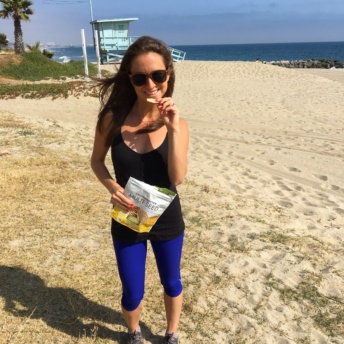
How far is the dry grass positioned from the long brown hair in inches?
66.2

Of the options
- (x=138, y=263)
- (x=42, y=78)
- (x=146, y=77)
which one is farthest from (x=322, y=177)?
(x=42, y=78)

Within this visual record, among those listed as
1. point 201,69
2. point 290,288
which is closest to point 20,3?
point 201,69

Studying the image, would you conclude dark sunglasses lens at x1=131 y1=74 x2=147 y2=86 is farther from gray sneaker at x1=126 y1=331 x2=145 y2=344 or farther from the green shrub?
the green shrub

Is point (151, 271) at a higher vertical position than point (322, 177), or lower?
higher

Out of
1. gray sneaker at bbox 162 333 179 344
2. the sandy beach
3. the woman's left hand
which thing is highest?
the woman's left hand

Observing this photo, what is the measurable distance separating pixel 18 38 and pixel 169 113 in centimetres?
2756

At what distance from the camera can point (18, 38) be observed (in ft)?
85.0

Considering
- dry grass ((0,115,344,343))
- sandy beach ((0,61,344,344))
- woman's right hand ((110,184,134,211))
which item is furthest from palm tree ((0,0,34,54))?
woman's right hand ((110,184,134,211))

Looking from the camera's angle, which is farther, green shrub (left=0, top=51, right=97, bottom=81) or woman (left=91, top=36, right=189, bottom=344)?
green shrub (left=0, top=51, right=97, bottom=81)

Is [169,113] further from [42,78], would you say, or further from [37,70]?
[37,70]

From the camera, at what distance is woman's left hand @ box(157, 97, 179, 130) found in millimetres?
2002

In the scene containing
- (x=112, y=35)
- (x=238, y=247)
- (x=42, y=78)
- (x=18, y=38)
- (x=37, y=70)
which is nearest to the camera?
(x=238, y=247)

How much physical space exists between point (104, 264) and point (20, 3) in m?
26.2

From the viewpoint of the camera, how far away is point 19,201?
517 cm
